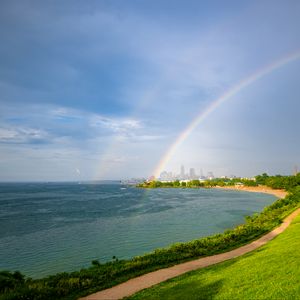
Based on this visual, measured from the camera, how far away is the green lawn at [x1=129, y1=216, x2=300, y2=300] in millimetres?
13859

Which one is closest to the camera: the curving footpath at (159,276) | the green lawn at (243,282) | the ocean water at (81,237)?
the green lawn at (243,282)

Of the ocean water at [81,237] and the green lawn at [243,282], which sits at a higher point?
the green lawn at [243,282]

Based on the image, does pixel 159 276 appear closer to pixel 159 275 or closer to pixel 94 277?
pixel 159 275

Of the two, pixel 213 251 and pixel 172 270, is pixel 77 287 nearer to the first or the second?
pixel 172 270

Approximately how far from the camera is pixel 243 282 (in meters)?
15.6

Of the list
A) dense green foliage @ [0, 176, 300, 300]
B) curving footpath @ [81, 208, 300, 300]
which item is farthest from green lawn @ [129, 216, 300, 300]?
dense green foliage @ [0, 176, 300, 300]

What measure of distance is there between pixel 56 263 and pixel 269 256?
836 inches

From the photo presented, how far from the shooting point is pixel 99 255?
113 ft

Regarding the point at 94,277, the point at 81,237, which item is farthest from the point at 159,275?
the point at 81,237

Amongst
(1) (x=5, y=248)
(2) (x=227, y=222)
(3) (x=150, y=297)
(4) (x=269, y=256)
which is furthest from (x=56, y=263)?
(2) (x=227, y=222)

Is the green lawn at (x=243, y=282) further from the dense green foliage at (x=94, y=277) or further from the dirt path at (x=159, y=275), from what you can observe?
the dense green foliage at (x=94, y=277)

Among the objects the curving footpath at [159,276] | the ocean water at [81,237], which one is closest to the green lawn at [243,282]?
the curving footpath at [159,276]

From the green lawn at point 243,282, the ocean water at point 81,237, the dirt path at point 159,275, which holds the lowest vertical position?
the ocean water at point 81,237

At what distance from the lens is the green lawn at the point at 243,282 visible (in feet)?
45.5
